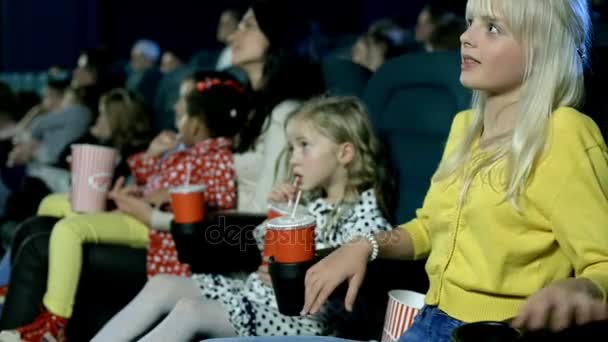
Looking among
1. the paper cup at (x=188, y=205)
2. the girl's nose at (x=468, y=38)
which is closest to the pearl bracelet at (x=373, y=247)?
the girl's nose at (x=468, y=38)

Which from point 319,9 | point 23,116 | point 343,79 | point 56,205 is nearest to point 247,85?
point 343,79

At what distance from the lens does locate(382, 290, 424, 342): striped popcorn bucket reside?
158cm

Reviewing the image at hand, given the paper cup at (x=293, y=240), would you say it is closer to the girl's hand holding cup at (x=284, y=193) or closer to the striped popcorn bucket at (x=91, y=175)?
the girl's hand holding cup at (x=284, y=193)

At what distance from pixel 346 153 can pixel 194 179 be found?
23.2 inches

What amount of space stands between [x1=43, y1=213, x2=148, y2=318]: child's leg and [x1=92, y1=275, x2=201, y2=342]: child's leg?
361mm

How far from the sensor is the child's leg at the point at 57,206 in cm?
282

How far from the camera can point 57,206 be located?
2.86 m

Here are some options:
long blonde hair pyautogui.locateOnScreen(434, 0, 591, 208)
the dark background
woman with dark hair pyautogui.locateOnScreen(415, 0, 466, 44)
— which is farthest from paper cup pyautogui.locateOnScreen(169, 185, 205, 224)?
the dark background

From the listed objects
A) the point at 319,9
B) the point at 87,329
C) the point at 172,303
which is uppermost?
the point at 319,9

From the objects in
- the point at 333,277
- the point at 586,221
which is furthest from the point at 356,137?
the point at 586,221

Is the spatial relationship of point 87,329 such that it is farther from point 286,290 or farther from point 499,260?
point 499,260

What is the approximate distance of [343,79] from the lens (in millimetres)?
2520

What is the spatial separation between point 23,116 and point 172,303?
3975mm

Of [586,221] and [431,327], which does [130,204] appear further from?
[586,221]
